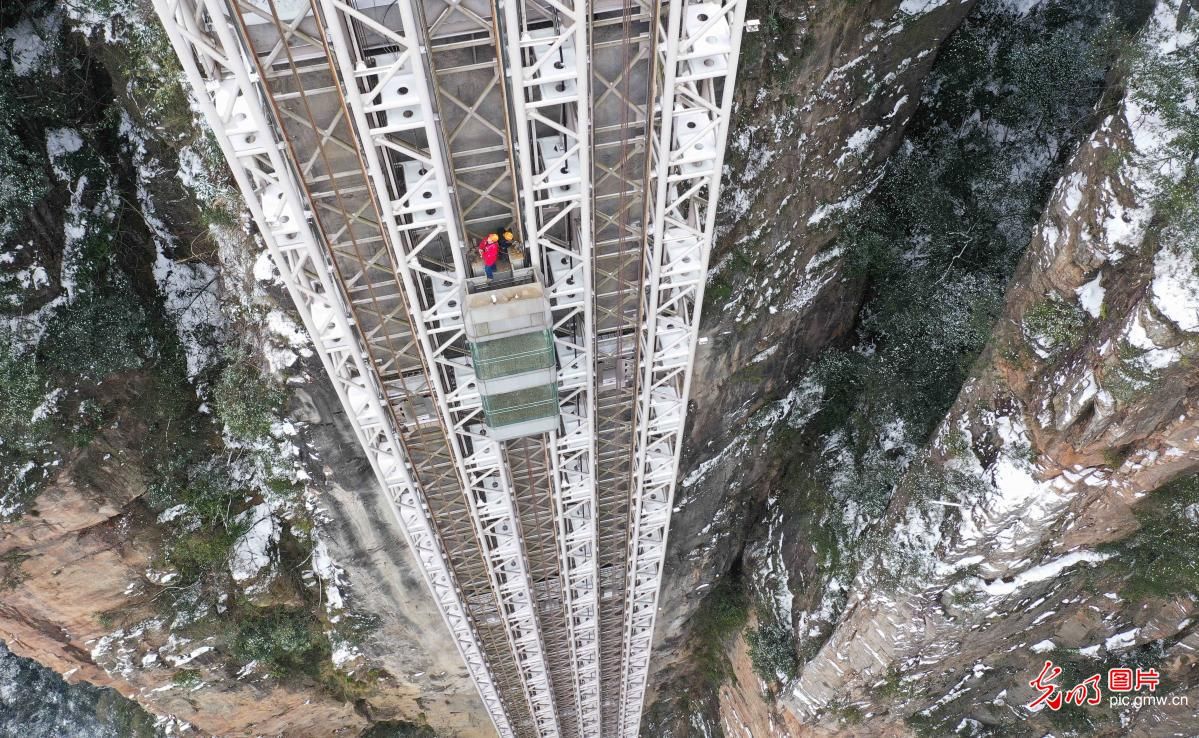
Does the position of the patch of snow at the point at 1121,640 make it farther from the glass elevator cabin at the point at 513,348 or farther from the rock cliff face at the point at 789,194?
the glass elevator cabin at the point at 513,348

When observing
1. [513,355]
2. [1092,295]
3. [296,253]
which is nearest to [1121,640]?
[1092,295]

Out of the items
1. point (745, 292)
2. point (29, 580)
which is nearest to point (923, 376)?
point (745, 292)

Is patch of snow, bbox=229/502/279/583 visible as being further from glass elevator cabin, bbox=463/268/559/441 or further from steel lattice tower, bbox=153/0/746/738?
glass elevator cabin, bbox=463/268/559/441

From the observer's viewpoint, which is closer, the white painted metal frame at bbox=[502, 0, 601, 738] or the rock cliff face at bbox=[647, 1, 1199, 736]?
the white painted metal frame at bbox=[502, 0, 601, 738]

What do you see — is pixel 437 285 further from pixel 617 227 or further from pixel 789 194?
pixel 789 194

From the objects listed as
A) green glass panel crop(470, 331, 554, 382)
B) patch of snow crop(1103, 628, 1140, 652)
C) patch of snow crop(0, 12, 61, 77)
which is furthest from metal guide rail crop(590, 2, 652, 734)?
patch of snow crop(0, 12, 61, 77)

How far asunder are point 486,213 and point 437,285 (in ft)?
4.89

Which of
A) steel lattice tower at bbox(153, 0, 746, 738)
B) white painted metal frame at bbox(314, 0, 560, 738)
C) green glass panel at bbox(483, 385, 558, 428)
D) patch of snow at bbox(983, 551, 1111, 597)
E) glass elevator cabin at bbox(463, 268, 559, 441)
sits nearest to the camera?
white painted metal frame at bbox(314, 0, 560, 738)

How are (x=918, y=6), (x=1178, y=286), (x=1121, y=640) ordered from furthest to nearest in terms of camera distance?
1. (x=1121, y=640)
2. (x=918, y=6)
3. (x=1178, y=286)

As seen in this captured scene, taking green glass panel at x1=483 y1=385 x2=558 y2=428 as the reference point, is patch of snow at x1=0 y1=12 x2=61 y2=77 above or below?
above

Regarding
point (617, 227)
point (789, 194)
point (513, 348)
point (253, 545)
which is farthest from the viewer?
point (253, 545)

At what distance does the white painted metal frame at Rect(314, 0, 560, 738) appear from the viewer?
8656 mm

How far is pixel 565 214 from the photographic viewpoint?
10.3 m

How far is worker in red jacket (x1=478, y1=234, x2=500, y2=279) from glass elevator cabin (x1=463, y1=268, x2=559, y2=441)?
23 centimetres
